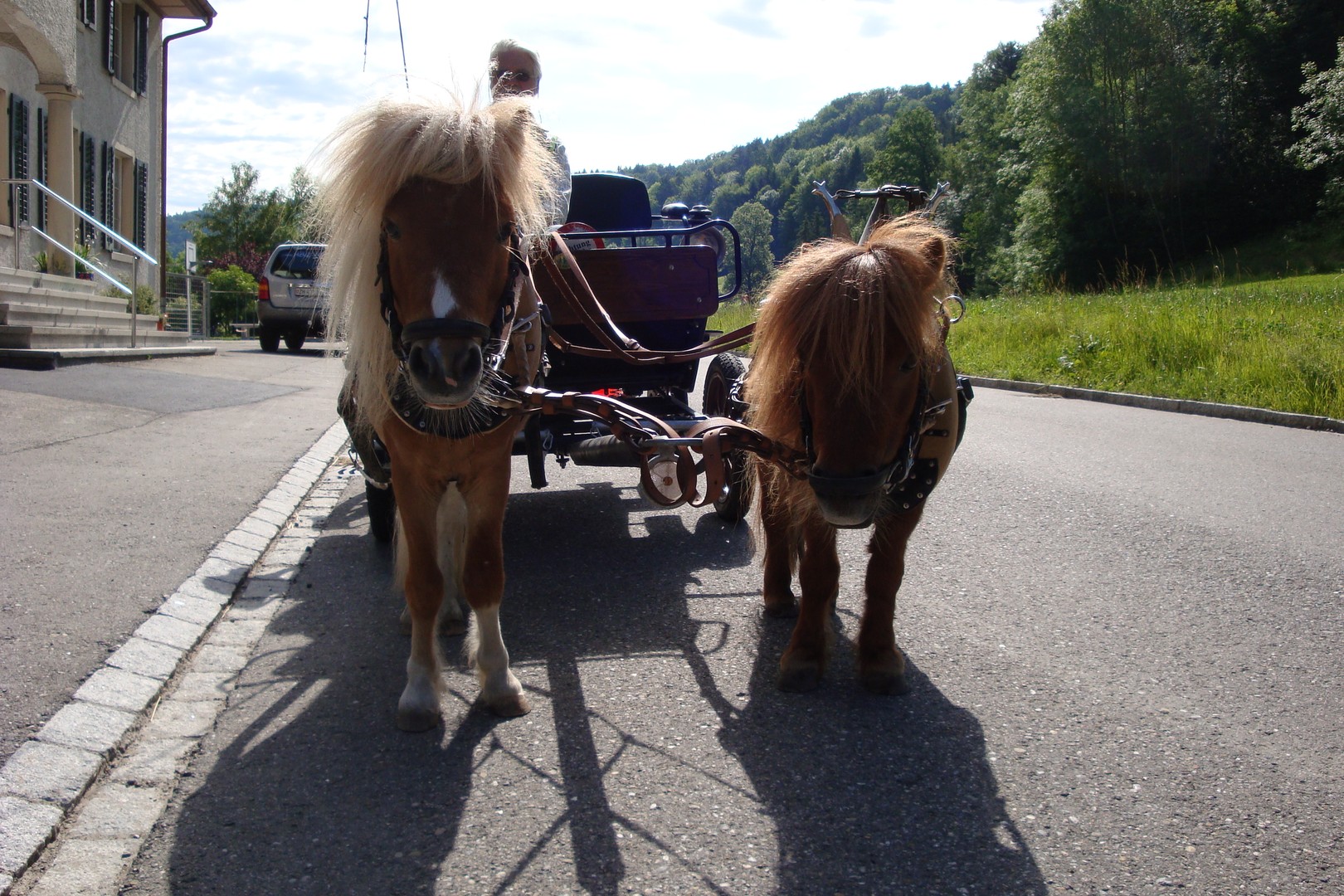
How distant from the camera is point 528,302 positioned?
11.7 ft

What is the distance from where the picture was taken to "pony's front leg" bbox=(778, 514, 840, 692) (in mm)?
3420

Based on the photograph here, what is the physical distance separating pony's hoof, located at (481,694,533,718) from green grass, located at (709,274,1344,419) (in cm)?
605

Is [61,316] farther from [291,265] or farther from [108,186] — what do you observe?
[108,186]

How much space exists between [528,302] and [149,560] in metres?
2.57

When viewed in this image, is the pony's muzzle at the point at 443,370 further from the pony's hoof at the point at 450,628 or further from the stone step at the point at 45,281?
the stone step at the point at 45,281

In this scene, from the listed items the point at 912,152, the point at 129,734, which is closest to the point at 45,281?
the point at 129,734

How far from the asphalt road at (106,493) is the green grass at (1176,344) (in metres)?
4.74

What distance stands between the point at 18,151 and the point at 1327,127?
42030mm

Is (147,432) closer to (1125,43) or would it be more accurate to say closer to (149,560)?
(149,560)

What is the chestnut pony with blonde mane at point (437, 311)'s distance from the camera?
9.16 ft

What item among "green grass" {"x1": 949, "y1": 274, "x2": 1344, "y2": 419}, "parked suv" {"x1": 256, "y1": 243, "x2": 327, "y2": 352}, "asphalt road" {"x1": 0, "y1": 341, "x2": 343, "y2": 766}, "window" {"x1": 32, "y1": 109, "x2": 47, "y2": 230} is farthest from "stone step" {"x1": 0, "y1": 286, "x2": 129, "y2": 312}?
"green grass" {"x1": 949, "y1": 274, "x2": 1344, "y2": 419}

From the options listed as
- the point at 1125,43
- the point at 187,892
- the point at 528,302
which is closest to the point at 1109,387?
the point at 528,302

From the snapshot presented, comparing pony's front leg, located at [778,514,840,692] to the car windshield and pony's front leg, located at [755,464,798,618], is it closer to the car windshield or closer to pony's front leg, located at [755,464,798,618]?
pony's front leg, located at [755,464,798,618]

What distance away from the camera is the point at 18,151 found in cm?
1554
